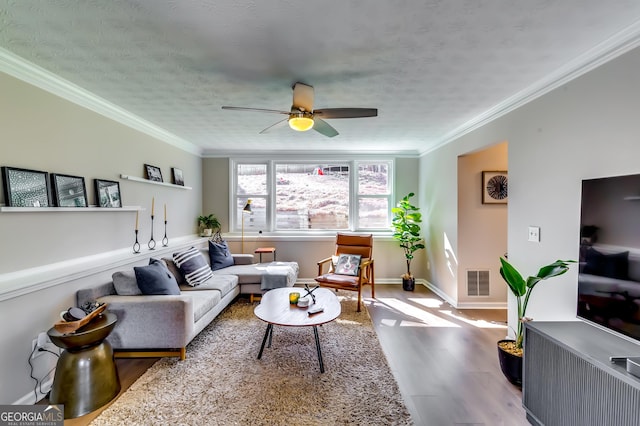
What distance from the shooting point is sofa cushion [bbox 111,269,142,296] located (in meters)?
2.58

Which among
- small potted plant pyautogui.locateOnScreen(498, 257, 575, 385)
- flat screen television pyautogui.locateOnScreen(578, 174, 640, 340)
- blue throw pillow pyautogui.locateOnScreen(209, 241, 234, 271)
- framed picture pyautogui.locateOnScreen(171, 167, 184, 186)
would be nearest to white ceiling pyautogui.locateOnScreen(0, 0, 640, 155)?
flat screen television pyautogui.locateOnScreen(578, 174, 640, 340)

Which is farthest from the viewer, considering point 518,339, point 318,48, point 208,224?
point 208,224

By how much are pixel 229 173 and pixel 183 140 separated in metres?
1.04

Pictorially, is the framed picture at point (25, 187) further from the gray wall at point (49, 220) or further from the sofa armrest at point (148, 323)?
the sofa armrest at point (148, 323)

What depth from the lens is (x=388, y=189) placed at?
210 inches

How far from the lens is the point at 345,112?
93.4 inches

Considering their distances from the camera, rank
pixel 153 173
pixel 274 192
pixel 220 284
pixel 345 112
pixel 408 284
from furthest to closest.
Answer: pixel 274 192 → pixel 408 284 → pixel 153 173 → pixel 220 284 → pixel 345 112

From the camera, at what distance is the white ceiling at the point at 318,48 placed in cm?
149

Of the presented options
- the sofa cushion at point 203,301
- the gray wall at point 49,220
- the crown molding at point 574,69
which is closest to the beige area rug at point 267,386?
the sofa cushion at point 203,301

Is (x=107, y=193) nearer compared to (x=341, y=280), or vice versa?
(x=107, y=193)

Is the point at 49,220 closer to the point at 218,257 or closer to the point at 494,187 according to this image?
the point at 218,257

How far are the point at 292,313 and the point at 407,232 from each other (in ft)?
9.18

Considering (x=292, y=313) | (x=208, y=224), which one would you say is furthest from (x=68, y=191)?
(x=208, y=224)

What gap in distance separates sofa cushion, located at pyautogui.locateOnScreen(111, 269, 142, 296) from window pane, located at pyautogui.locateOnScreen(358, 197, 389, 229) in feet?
12.1
